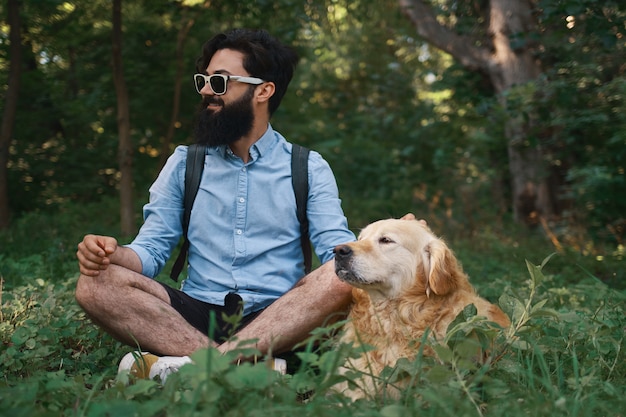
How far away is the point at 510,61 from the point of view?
9.57 metres

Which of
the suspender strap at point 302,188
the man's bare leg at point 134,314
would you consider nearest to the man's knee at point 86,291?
the man's bare leg at point 134,314

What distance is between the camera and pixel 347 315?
3.43 meters

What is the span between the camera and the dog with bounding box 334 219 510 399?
3049 millimetres

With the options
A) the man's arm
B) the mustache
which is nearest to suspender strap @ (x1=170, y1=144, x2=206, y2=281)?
the mustache

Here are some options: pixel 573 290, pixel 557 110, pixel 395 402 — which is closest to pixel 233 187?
pixel 395 402

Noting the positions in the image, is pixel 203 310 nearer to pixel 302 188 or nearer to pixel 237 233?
pixel 237 233

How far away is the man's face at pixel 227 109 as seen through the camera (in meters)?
3.68

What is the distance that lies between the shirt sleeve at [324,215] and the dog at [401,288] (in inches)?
15.5

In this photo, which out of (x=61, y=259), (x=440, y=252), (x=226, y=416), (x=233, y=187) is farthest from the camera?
(x=61, y=259)

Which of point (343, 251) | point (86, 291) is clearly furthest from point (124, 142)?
point (343, 251)

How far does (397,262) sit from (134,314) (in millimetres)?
1189

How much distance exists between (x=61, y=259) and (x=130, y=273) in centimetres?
303

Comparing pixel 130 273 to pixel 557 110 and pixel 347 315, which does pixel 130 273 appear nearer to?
pixel 347 315

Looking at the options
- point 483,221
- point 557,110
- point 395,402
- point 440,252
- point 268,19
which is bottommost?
point 483,221
